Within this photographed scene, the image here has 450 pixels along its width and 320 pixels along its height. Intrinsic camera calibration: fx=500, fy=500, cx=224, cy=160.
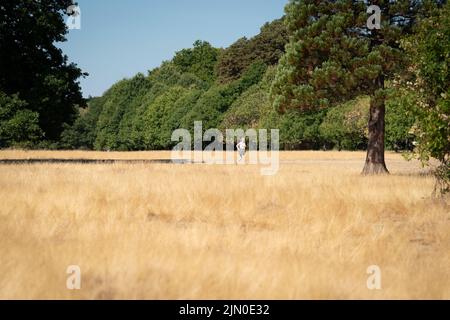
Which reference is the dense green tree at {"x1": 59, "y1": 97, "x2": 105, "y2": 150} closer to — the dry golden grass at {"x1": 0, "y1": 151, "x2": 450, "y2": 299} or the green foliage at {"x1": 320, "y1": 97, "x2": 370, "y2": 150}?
the green foliage at {"x1": 320, "y1": 97, "x2": 370, "y2": 150}

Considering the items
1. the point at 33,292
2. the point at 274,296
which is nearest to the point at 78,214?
the point at 33,292

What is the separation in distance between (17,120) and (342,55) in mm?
15207

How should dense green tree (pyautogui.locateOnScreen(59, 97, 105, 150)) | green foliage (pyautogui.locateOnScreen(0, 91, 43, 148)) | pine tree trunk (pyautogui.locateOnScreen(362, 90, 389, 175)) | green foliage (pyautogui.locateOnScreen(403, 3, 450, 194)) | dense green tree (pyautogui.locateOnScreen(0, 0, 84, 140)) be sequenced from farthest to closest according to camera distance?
dense green tree (pyautogui.locateOnScreen(59, 97, 105, 150))
dense green tree (pyautogui.locateOnScreen(0, 0, 84, 140))
green foliage (pyautogui.locateOnScreen(0, 91, 43, 148))
pine tree trunk (pyautogui.locateOnScreen(362, 90, 389, 175))
green foliage (pyautogui.locateOnScreen(403, 3, 450, 194))

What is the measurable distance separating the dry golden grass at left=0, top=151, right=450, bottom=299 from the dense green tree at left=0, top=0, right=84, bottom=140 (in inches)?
487

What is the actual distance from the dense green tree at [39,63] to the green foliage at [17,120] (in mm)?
349

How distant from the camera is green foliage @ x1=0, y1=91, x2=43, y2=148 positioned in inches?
944

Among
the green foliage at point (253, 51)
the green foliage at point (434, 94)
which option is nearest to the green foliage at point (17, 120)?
the green foliage at point (434, 94)

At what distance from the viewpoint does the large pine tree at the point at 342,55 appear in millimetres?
19156

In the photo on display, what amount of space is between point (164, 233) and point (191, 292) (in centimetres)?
297

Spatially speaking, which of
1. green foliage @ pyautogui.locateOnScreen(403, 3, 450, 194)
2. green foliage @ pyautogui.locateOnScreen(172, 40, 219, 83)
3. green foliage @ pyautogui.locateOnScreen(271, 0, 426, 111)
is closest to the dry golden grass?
green foliage @ pyautogui.locateOnScreen(403, 3, 450, 194)

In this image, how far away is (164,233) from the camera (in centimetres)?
790

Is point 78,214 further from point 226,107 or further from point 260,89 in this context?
point 226,107

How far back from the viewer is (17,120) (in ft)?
77.8

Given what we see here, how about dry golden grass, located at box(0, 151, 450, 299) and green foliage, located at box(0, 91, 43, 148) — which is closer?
dry golden grass, located at box(0, 151, 450, 299)
